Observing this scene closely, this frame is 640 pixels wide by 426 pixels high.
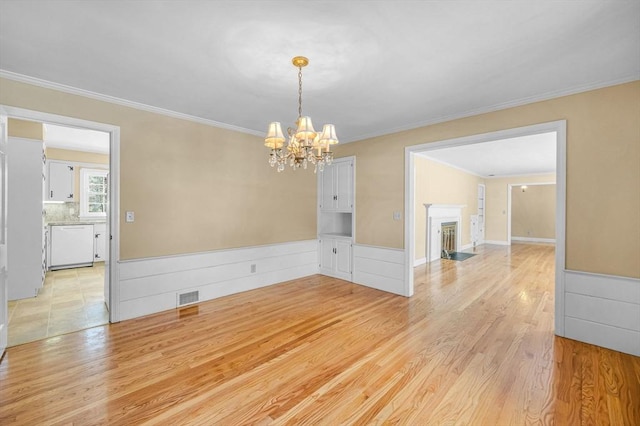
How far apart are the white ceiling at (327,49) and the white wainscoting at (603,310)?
6.63 feet

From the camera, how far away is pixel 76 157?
6363mm

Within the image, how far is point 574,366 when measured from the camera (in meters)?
2.41

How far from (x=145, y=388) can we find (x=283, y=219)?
129 inches

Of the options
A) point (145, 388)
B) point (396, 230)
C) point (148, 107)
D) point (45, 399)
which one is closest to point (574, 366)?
point (396, 230)

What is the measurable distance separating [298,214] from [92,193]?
535 cm

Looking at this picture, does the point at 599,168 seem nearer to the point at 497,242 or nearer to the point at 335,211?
the point at 335,211

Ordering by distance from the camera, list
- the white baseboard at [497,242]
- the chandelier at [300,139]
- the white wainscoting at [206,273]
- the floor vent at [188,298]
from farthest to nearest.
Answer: the white baseboard at [497,242]
the floor vent at [188,298]
the white wainscoting at [206,273]
the chandelier at [300,139]

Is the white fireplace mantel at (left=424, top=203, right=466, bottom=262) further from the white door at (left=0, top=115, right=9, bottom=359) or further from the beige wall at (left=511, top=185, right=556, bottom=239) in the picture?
the white door at (left=0, top=115, right=9, bottom=359)

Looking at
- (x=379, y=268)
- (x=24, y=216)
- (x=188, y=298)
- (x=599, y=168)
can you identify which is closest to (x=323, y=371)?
(x=188, y=298)

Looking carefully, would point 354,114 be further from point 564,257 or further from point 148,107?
point 564,257

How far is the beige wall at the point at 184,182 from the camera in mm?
3221

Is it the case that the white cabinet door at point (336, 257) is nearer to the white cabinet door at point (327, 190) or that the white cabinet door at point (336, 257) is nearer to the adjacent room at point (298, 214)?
the adjacent room at point (298, 214)

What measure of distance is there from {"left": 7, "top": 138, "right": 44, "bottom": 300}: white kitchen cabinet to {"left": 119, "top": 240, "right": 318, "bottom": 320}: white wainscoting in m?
2.03

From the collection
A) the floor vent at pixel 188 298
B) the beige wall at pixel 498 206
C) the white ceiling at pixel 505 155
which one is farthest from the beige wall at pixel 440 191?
the floor vent at pixel 188 298
